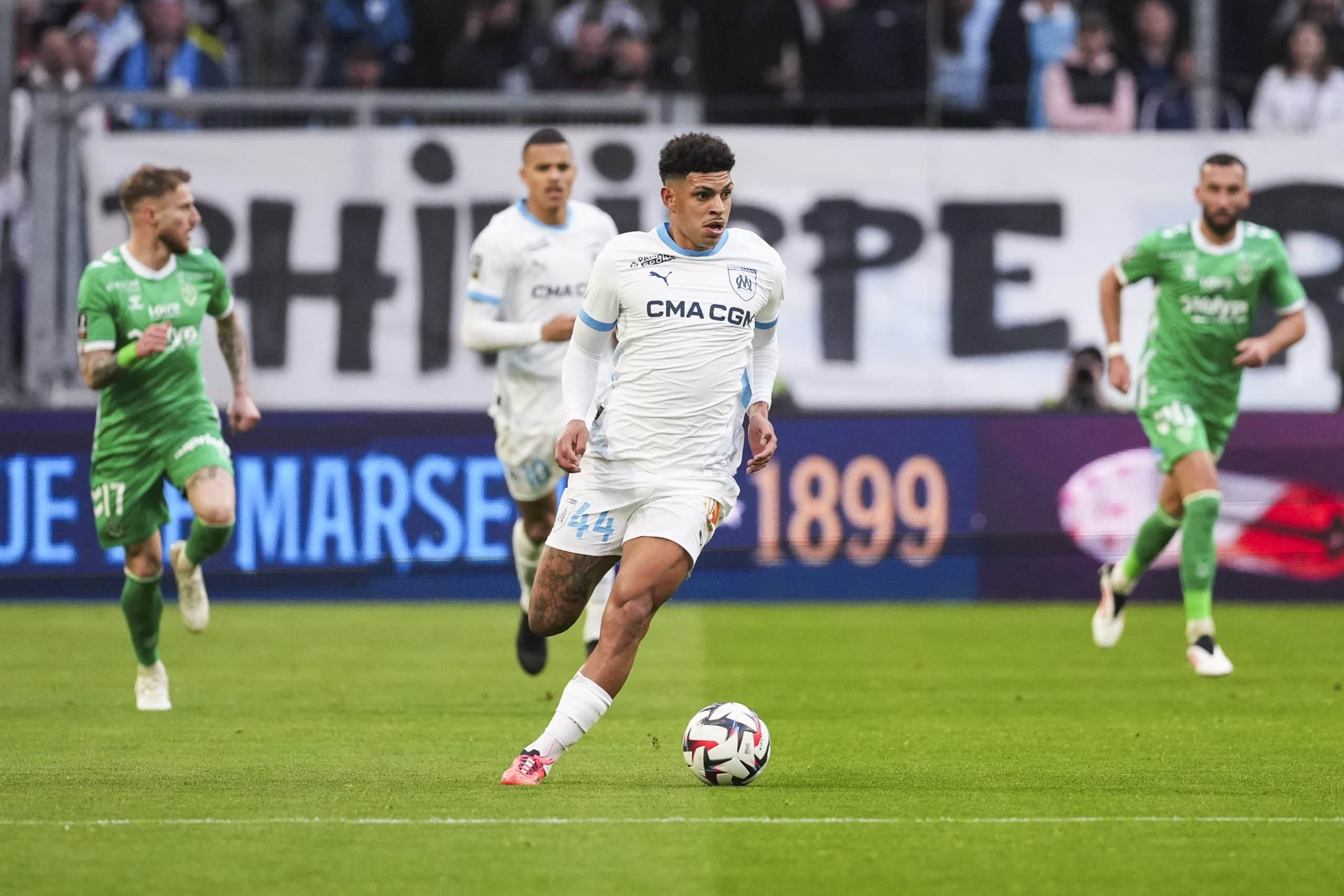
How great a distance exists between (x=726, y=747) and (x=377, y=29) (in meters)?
12.7

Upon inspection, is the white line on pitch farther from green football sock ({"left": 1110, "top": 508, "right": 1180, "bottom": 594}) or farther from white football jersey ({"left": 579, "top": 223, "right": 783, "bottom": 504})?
green football sock ({"left": 1110, "top": 508, "right": 1180, "bottom": 594})

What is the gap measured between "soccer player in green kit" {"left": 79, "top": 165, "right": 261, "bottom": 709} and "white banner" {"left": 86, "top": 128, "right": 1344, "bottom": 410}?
7.17 m

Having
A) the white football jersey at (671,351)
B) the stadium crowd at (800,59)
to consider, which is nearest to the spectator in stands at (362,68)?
the stadium crowd at (800,59)

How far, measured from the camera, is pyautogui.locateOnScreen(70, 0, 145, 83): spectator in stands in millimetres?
18297

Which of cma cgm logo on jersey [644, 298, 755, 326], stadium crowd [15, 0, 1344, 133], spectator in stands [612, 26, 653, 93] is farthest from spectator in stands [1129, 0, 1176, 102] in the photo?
cma cgm logo on jersey [644, 298, 755, 326]

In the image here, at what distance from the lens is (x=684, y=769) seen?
26.9ft

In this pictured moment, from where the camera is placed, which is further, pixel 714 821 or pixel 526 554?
pixel 526 554

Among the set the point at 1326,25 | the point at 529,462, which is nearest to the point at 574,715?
the point at 529,462

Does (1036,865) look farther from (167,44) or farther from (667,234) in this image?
(167,44)

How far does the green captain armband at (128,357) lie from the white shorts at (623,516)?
2704 mm

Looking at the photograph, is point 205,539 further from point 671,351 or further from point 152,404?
point 671,351

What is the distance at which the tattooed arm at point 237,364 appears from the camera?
33.8 ft

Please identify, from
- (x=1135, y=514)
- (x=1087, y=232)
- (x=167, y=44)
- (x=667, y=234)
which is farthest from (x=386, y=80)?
(x=667, y=234)

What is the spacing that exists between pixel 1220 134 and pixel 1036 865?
12.8m
